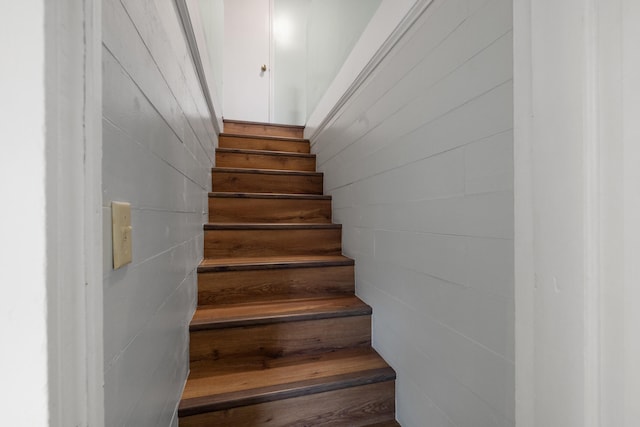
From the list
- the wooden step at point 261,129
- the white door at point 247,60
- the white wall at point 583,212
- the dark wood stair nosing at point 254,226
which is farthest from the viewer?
the white door at point 247,60

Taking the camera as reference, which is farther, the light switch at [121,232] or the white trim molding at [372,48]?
the white trim molding at [372,48]

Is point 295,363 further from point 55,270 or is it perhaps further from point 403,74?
point 403,74

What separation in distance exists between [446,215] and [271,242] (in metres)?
1.12

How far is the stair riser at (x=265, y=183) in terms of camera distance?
2.03 m

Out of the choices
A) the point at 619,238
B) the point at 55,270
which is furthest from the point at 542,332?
the point at 55,270

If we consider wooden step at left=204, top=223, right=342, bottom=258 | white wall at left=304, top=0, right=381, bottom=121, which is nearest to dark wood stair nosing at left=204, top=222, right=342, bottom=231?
wooden step at left=204, top=223, right=342, bottom=258

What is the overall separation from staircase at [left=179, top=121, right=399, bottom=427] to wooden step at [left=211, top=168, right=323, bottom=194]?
31mm

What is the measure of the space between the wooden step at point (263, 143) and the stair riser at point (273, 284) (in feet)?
4.99

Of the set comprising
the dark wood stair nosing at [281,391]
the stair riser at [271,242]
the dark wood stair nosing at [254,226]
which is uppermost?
the dark wood stair nosing at [254,226]

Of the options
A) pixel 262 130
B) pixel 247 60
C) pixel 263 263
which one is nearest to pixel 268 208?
pixel 263 263

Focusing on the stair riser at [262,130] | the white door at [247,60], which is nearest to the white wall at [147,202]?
the stair riser at [262,130]

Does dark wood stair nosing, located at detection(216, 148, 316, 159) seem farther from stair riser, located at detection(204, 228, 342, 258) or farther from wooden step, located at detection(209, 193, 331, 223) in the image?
stair riser, located at detection(204, 228, 342, 258)

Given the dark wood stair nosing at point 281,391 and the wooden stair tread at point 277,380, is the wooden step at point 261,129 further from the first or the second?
the dark wood stair nosing at point 281,391

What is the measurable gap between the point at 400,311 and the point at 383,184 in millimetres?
586
